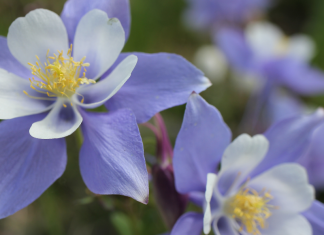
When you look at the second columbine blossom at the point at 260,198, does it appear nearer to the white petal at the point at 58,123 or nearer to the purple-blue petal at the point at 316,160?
the white petal at the point at 58,123

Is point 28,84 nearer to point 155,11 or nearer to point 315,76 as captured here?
point 315,76

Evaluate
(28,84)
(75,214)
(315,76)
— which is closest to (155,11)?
(315,76)

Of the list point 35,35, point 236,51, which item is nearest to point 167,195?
A: point 35,35

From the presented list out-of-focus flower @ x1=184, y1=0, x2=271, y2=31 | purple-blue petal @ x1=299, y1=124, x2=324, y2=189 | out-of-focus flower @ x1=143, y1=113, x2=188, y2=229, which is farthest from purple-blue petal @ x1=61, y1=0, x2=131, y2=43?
out-of-focus flower @ x1=184, y1=0, x2=271, y2=31

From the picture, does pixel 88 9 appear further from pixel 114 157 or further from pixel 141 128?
pixel 141 128

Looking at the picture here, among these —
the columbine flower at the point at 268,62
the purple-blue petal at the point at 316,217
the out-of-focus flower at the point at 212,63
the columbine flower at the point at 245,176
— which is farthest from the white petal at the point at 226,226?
the out-of-focus flower at the point at 212,63

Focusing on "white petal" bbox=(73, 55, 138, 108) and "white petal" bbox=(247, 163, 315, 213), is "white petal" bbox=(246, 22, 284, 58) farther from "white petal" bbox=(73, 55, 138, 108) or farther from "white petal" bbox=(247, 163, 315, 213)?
"white petal" bbox=(73, 55, 138, 108)

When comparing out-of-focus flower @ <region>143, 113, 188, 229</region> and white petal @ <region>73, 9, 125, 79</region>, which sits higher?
white petal @ <region>73, 9, 125, 79</region>

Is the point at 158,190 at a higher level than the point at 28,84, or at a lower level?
lower
